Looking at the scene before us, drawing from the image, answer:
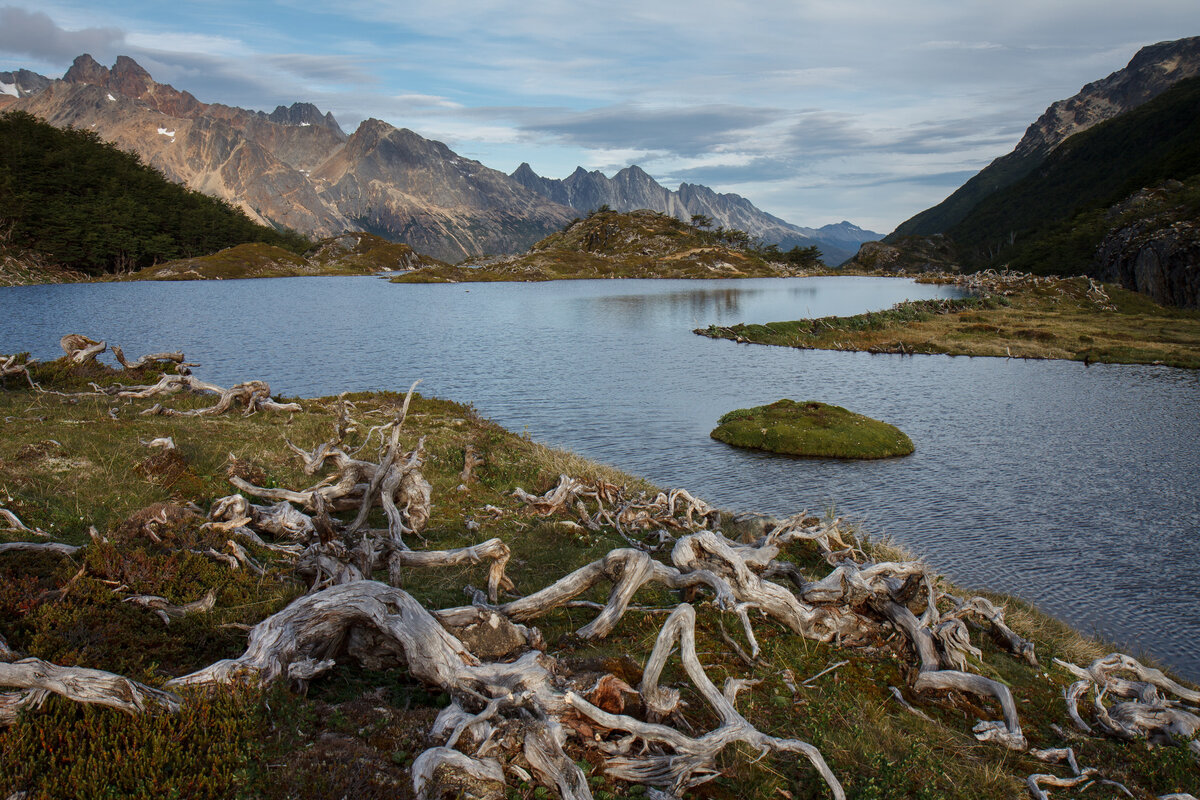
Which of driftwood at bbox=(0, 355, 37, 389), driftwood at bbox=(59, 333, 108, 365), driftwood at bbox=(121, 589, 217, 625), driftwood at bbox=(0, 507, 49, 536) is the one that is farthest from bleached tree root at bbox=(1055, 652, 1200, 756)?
driftwood at bbox=(59, 333, 108, 365)

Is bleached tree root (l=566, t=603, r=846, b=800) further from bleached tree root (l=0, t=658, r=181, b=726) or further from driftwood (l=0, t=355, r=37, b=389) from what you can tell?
driftwood (l=0, t=355, r=37, b=389)

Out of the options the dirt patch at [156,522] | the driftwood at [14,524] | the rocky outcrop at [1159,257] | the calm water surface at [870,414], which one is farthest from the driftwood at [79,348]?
the rocky outcrop at [1159,257]

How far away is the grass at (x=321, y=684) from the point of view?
22.8 feet

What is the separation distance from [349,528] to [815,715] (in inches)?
423

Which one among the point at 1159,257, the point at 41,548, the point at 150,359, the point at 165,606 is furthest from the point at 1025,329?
the point at 41,548

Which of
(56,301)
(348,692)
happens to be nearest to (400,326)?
(56,301)

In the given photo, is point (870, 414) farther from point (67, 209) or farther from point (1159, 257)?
point (67, 209)

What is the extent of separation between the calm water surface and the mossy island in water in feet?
3.79

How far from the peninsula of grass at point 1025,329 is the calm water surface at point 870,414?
14.5 feet

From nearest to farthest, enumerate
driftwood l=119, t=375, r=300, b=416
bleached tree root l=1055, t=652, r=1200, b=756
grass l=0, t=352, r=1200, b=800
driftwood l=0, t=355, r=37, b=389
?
1. grass l=0, t=352, r=1200, b=800
2. bleached tree root l=1055, t=652, r=1200, b=756
3. driftwood l=119, t=375, r=300, b=416
4. driftwood l=0, t=355, r=37, b=389

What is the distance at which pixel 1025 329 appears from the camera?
2955 inches

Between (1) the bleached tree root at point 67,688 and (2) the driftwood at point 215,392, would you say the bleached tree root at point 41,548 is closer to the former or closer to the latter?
(1) the bleached tree root at point 67,688

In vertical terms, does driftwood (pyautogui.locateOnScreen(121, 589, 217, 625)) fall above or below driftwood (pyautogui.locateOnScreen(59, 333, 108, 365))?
below

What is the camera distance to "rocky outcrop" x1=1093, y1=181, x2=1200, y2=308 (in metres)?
91.1
